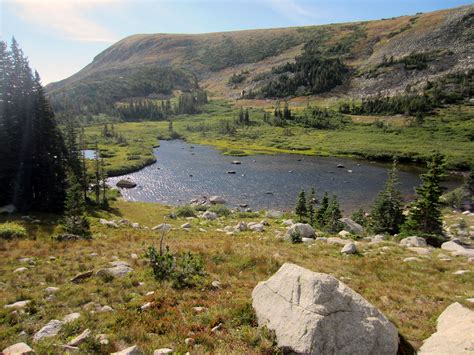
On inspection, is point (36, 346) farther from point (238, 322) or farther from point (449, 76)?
point (449, 76)

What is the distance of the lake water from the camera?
63.2 meters

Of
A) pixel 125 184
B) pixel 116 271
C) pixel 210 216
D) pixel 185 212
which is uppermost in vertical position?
pixel 116 271

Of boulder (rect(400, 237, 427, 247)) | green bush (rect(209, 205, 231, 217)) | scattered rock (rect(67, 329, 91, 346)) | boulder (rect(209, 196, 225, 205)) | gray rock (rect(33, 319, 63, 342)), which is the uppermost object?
scattered rock (rect(67, 329, 91, 346))

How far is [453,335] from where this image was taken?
30.3 ft

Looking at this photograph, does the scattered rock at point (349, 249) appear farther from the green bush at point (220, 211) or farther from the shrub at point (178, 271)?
the green bush at point (220, 211)

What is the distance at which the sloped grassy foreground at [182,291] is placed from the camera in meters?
9.60

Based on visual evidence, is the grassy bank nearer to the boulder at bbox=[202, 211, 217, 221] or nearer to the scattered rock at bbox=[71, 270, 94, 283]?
the boulder at bbox=[202, 211, 217, 221]

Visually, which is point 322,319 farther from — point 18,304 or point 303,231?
point 303,231

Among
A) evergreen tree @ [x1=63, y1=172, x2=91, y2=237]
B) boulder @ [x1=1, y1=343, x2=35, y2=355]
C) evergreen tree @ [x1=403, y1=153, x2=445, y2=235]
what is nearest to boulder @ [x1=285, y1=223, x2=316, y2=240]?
evergreen tree @ [x1=403, y1=153, x2=445, y2=235]

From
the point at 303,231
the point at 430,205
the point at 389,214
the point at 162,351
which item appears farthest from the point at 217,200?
the point at 162,351

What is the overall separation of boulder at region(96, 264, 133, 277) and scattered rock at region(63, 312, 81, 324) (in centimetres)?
337

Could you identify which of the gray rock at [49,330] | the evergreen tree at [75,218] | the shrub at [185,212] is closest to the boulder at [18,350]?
the gray rock at [49,330]

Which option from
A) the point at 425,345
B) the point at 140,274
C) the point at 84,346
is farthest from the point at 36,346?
the point at 425,345

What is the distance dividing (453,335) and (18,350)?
42.0 feet
